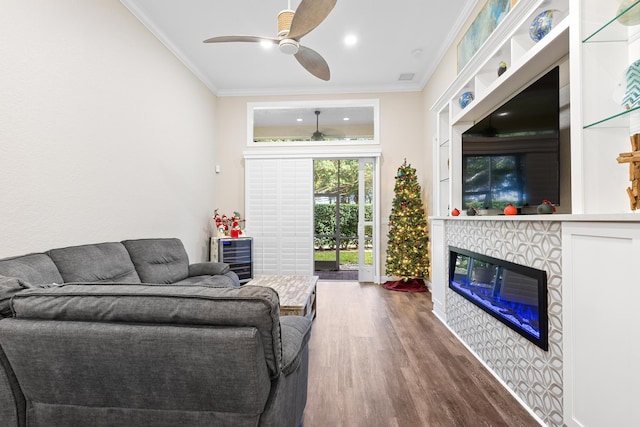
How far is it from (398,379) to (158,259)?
259 centimetres

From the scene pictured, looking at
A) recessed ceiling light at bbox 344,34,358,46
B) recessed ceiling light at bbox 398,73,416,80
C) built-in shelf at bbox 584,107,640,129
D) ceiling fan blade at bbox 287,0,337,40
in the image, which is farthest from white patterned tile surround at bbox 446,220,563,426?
recessed ceiling light at bbox 398,73,416,80

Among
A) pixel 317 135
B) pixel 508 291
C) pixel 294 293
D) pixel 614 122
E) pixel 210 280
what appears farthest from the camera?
pixel 317 135

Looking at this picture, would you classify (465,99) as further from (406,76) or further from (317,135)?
(317,135)

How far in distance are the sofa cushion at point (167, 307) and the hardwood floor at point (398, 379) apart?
106 cm

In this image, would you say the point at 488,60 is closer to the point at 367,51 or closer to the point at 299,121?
the point at 367,51

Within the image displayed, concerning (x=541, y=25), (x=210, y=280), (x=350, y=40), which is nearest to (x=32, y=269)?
(x=210, y=280)

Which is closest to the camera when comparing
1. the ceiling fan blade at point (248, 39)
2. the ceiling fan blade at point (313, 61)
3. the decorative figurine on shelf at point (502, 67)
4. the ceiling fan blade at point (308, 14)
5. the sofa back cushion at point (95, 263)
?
the ceiling fan blade at point (308, 14)

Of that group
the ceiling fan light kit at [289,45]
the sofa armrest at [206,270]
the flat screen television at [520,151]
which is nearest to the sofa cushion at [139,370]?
the flat screen television at [520,151]

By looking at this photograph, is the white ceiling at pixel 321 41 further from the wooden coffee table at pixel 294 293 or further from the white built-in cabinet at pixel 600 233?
the wooden coffee table at pixel 294 293

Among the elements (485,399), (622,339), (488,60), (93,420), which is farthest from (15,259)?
(488,60)

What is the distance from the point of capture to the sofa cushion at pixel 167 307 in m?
1.09

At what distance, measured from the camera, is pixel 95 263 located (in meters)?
2.54

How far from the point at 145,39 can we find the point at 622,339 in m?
4.73

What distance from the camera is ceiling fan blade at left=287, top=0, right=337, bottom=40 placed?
2.18 metres
